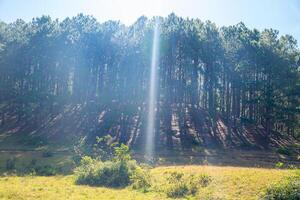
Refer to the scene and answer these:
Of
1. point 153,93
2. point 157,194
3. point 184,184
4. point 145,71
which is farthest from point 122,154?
point 145,71

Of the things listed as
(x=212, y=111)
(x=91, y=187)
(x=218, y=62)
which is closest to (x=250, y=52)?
(x=218, y=62)

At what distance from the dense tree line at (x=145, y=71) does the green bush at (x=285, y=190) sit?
1706 inches

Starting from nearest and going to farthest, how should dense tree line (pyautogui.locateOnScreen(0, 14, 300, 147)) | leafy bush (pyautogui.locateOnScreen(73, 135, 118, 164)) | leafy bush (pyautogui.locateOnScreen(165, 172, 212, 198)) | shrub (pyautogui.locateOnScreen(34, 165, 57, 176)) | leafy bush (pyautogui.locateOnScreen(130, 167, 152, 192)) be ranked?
leafy bush (pyautogui.locateOnScreen(165, 172, 212, 198)), leafy bush (pyautogui.locateOnScreen(130, 167, 152, 192)), shrub (pyautogui.locateOnScreen(34, 165, 57, 176)), leafy bush (pyautogui.locateOnScreen(73, 135, 118, 164)), dense tree line (pyautogui.locateOnScreen(0, 14, 300, 147))

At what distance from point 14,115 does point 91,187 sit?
51230mm

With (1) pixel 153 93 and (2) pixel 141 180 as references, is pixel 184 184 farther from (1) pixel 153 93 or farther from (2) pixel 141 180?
(1) pixel 153 93

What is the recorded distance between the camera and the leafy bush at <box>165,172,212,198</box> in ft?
95.7

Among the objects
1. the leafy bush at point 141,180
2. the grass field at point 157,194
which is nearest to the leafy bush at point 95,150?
the leafy bush at point 141,180

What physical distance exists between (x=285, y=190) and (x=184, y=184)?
8.10m

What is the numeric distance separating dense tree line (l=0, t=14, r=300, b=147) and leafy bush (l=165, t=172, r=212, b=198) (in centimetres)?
3609

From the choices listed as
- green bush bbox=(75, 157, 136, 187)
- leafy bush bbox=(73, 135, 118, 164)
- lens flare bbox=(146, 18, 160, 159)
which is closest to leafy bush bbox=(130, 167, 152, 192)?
green bush bbox=(75, 157, 136, 187)

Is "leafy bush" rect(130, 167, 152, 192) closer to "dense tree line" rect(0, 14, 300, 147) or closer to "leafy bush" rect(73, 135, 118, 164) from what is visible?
"leafy bush" rect(73, 135, 118, 164)

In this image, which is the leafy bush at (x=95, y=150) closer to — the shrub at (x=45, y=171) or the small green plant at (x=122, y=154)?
the shrub at (x=45, y=171)

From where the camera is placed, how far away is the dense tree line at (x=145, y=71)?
70.8 metres

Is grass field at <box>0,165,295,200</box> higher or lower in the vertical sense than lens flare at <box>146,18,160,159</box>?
lower
